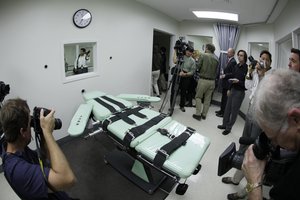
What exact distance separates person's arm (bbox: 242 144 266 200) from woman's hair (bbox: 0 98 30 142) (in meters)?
1.18

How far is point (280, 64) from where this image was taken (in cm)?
393

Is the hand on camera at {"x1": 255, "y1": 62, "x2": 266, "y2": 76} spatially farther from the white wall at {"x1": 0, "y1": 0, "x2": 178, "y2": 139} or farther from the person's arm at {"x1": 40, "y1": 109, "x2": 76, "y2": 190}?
the white wall at {"x1": 0, "y1": 0, "x2": 178, "y2": 139}

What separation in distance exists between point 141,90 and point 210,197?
3183 millimetres

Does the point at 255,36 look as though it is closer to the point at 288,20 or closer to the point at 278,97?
the point at 288,20

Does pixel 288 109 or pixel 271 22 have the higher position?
pixel 271 22

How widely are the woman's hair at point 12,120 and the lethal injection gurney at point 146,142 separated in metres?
1.06

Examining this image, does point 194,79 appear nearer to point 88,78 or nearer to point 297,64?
point 88,78

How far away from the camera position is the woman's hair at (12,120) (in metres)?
1.16

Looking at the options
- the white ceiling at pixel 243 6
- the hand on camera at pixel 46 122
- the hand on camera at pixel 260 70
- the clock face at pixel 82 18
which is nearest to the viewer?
the hand on camera at pixel 46 122

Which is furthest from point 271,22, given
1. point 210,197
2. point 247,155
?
point 247,155

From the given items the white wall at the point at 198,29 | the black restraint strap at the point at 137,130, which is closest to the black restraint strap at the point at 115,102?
the black restraint strap at the point at 137,130

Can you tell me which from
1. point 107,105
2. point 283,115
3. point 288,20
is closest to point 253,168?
point 283,115

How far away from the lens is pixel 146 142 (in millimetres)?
2262

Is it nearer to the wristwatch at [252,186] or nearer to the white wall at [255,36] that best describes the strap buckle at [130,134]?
the wristwatch at [252,186]
